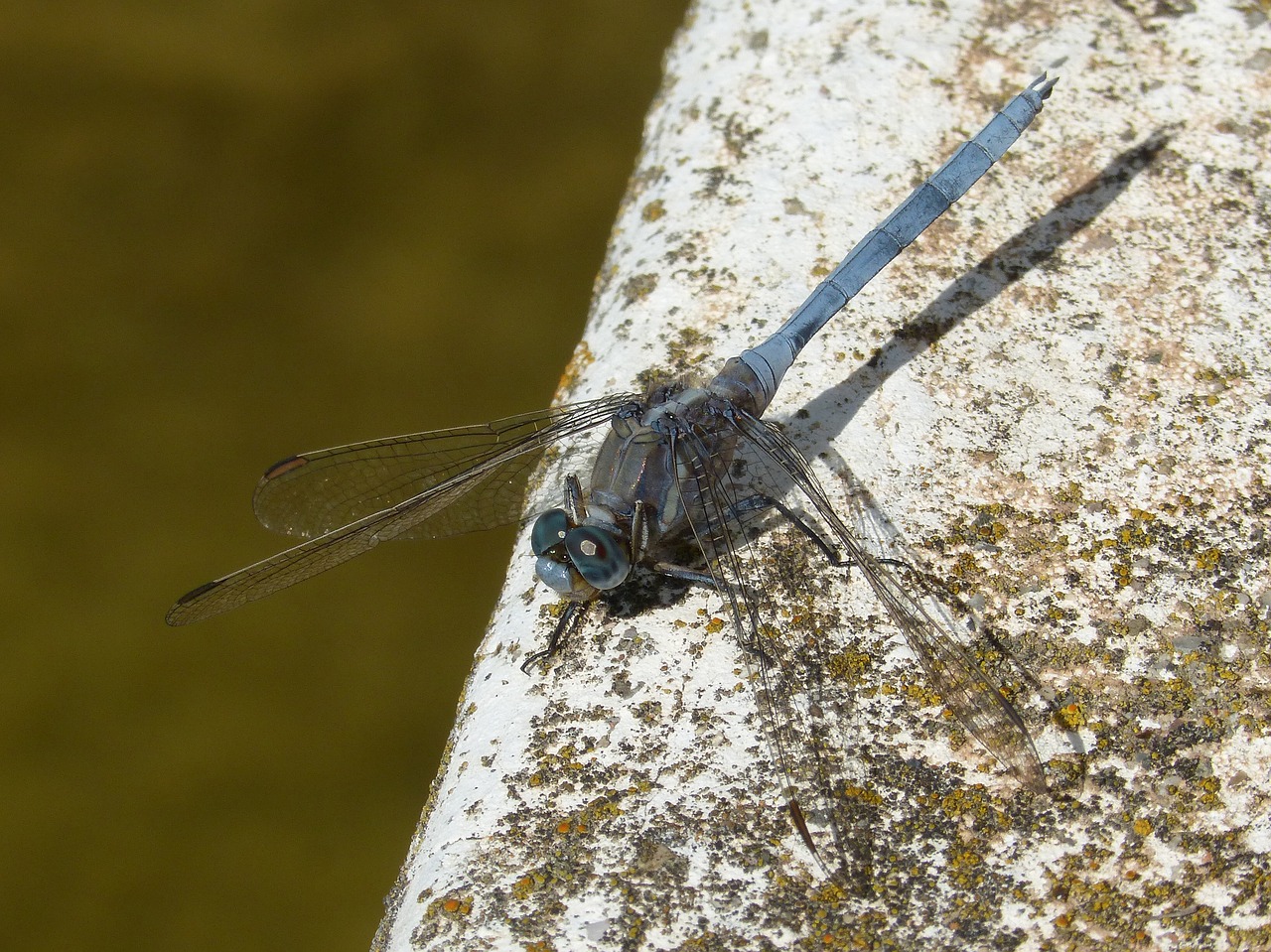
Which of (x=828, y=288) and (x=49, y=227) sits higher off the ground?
(x=49, y=227)

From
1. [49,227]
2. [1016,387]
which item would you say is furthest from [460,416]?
[1016,387]

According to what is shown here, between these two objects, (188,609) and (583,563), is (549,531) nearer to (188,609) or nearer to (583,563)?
(583,563)

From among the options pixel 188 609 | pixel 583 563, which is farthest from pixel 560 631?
pixel 188 609

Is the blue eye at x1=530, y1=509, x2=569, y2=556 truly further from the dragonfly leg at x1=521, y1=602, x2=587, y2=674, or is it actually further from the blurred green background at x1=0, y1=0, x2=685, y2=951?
the blurred green background at x1=0, y1=0, x2=685, y2=951

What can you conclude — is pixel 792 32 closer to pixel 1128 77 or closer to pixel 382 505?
pixel 1128 77

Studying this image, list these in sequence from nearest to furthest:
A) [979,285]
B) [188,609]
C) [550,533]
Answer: [550,533], [188,609], [979,285]

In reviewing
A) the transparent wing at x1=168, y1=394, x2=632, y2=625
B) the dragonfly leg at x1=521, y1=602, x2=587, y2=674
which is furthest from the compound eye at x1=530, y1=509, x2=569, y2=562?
the transparent wing at x1=168, y1=394, x2=632, y2=625
